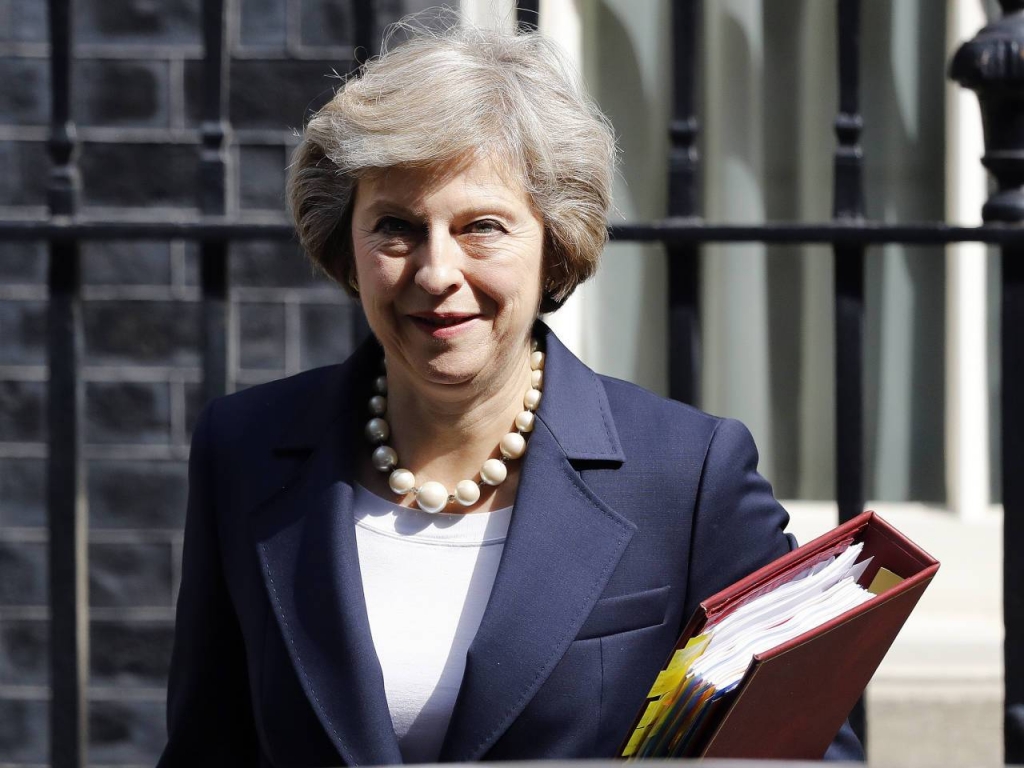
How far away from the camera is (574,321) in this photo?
350 centimetres

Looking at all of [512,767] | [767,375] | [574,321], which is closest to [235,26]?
[574,321]

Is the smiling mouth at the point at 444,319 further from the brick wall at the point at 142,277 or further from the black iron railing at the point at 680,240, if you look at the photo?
the brick wall at the point at 142,277

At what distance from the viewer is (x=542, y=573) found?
6.00 feet

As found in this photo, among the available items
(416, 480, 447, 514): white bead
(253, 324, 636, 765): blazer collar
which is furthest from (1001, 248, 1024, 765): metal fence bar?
(416, 480, 447, 514): white bead

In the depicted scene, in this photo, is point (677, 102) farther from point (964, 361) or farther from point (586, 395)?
point (964, 361)

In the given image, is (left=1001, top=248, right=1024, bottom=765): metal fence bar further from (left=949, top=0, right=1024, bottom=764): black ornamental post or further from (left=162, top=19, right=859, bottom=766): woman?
(left=162, top=19, right=859, bottom=766): woman

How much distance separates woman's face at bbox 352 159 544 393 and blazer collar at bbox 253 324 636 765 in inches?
6.8

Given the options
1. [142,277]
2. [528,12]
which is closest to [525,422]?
[528,12]

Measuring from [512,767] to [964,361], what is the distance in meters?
2.85

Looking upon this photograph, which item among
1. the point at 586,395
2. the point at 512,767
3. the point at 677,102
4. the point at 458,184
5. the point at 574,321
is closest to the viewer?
the point at 512,767

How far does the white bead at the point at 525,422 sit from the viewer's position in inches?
77.8

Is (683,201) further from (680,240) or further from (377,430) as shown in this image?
(377,430)

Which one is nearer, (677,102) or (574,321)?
(677,102)

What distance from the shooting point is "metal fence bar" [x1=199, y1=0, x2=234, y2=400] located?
235 cm
